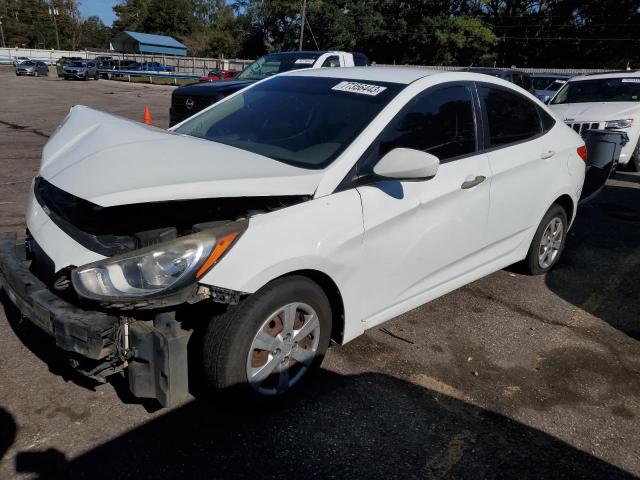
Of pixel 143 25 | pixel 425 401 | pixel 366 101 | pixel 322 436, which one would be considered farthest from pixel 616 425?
pixel 143 25

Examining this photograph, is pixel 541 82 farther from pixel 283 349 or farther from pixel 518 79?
pixel 283 349

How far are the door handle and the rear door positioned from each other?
0.16 metres

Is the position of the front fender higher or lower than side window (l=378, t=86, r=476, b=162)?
lower

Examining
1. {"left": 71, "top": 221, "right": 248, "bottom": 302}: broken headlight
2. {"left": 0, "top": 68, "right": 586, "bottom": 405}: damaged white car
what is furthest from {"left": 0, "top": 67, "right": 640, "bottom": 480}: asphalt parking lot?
{"left": 71, "top": 221, "right": 248, "bottom": 302}: broken headlight

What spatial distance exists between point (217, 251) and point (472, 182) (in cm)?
193

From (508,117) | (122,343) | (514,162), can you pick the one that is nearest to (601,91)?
(508,117)

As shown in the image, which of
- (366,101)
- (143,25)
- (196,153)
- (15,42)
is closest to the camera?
(196,153)

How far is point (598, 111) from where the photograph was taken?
949cm

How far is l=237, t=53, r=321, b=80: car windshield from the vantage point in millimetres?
10859

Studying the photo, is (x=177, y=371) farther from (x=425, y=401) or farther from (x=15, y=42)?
(x=15, y=42)

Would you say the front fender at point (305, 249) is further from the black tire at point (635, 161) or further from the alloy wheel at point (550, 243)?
the black tire at point (635, 161)

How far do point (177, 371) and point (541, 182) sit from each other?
320cm

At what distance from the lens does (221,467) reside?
243 centimetres

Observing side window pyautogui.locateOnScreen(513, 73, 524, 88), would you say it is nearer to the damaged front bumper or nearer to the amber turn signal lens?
the amber turn signal lens
